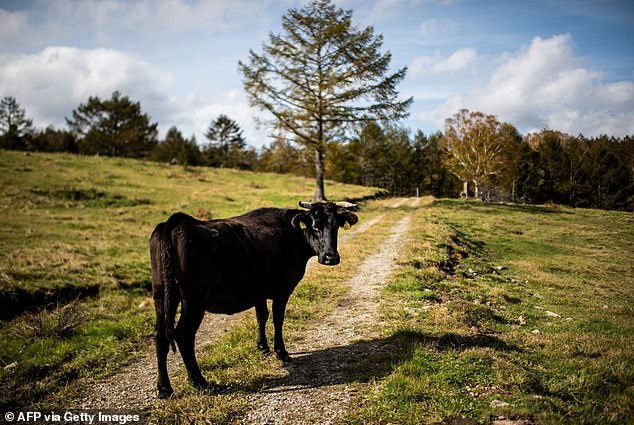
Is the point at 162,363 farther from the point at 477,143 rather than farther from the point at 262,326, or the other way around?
the point at 477,143

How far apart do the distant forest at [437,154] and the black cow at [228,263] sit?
80.7ft

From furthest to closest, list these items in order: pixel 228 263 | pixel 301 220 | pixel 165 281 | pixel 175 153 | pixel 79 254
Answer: pixel 175 153, pixel 79 254, pixel 301 220, pixel 228 263, pixel 165 281

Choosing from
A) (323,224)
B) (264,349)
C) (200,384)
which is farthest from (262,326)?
(323,224)

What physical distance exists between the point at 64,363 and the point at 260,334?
11.9 feet

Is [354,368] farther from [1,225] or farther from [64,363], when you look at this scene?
[1,225]

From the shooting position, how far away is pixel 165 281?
17.5 feet

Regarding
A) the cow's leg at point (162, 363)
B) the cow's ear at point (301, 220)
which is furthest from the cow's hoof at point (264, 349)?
the cow's ear at point (301, 220)

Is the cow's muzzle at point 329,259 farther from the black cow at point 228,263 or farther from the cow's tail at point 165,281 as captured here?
the cow's tail at point 165,281

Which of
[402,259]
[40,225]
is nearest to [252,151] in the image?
[40,225]

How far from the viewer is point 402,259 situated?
13430 mm

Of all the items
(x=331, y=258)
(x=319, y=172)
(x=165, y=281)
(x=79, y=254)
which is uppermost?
(x=319, y=172)

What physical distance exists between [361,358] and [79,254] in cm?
1327

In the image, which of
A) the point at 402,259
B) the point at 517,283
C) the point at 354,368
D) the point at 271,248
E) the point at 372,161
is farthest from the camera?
the point at 372,161

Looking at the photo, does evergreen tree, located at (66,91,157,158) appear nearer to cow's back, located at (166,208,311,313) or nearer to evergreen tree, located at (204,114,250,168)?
evergreen tree, located at (204,114,250,168)
